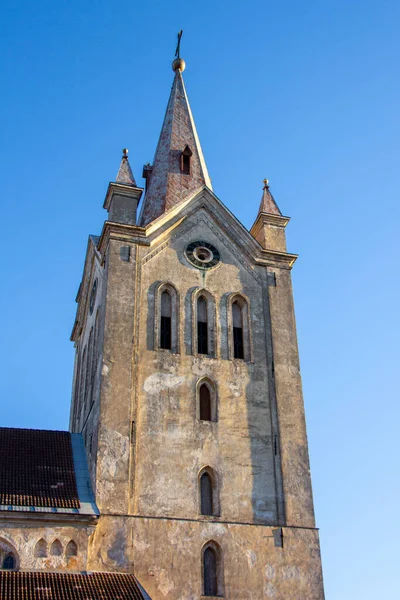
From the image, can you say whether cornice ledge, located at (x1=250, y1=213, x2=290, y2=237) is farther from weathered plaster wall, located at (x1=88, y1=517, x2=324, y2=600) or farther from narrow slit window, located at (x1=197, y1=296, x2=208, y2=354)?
weathered plaster wall, located at (x1=88, y1=517, x2=324, y2=600)

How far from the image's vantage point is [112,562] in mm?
19359

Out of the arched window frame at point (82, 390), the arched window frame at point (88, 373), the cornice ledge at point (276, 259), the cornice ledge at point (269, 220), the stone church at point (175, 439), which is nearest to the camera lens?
the stone church at point (175, 439)

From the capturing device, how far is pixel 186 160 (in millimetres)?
30500

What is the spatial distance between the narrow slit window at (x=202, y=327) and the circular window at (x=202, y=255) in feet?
4.43

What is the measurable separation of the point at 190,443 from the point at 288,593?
5.07 meters

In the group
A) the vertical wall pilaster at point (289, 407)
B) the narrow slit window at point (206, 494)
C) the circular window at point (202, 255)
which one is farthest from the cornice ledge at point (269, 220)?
the narrow slit window at point (206, 494)

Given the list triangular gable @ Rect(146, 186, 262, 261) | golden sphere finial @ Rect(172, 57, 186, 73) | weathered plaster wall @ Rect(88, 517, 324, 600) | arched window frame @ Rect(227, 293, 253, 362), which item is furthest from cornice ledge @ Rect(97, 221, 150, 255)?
golden sphere finial @ Rect(172, 57, 186, 73)

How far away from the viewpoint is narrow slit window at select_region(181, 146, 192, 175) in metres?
30.2

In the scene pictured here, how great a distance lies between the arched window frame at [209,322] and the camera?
24.0 m

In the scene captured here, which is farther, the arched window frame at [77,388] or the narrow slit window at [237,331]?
the arched window frame at [77,388]

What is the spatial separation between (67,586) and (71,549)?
131cm

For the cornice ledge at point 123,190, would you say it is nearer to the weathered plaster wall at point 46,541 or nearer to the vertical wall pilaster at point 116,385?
the vertical wall pilaster at point 116,385

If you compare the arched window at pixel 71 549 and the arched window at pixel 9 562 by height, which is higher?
the arched window at pixel 71 549

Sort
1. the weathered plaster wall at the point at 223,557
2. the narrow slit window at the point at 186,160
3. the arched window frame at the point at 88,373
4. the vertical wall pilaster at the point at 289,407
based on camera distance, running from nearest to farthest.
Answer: the weathered plaster wall at the point at 223,557, the vertical wall pilaster at the point at 289,407, the arched window frame at the point at 88,373, the narrow slit window at the point at 186,160
